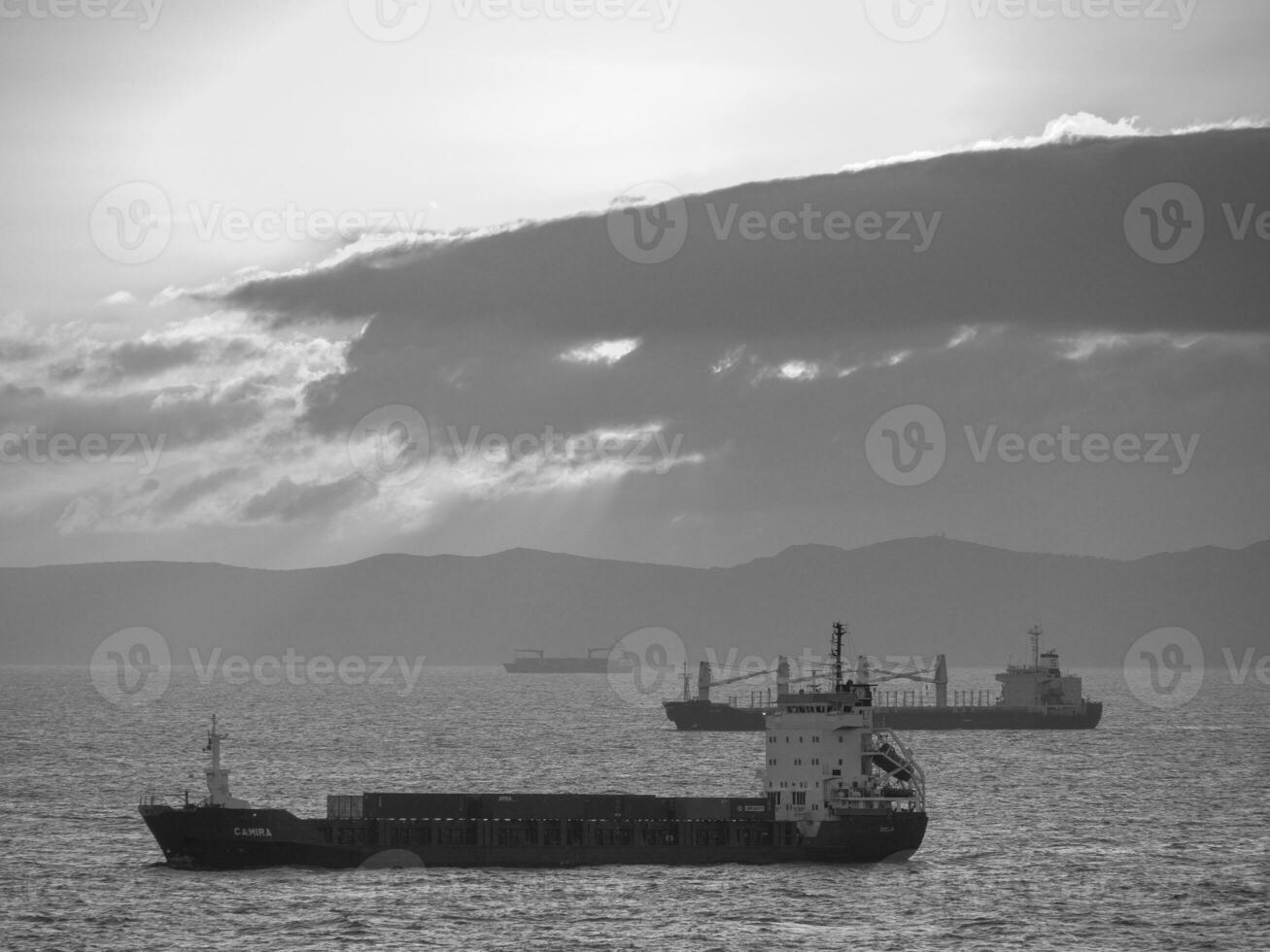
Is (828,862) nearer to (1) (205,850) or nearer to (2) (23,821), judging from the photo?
(1) (205,850)

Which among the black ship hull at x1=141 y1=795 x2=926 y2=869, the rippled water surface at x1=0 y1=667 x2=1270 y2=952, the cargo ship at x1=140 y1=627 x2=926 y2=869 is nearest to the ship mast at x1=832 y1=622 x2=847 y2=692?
the cargo ship at x1=140 y1=627 x2=926 y2=869

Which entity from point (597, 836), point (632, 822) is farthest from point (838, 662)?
point (597, 836)

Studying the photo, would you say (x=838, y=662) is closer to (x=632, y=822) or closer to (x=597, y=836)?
(x=632, y=822)

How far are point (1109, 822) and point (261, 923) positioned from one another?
187 feet

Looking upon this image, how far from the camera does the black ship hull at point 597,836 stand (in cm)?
8306

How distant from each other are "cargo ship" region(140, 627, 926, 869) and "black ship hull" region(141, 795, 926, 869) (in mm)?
47

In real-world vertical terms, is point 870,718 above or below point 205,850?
above

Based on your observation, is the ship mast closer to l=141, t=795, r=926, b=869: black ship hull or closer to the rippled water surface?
l=141, t=795, r=926, b=869: black ship hull

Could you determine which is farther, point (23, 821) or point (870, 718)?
point (23, 821)

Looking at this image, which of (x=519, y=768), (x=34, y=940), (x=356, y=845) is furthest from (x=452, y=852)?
(x=519, y=768)

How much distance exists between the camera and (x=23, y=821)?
330ft

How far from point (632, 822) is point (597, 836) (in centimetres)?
182

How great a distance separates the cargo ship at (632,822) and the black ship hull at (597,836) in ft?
0.16

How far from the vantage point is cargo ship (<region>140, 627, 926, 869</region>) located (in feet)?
266
